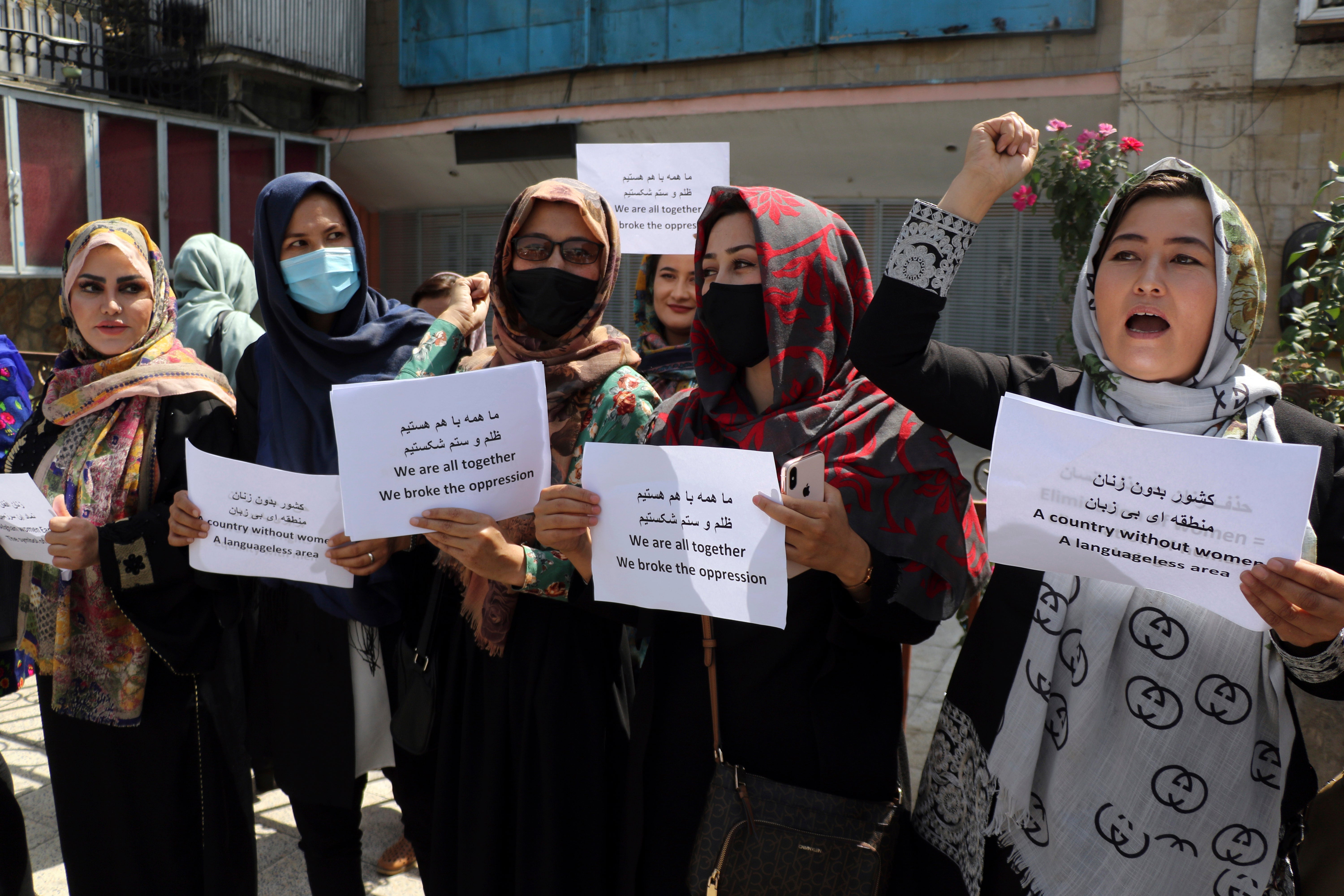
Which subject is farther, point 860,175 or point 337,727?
point 860,175

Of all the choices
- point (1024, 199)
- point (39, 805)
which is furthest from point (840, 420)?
point (39, 805)

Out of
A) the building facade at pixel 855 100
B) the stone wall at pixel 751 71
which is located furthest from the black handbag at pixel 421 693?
the stone wall at pixel 751 71

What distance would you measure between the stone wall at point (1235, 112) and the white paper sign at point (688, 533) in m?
7.51

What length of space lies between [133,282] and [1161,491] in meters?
2.48

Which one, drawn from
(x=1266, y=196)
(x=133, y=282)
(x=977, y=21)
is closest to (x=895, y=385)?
(x=133, y=282)

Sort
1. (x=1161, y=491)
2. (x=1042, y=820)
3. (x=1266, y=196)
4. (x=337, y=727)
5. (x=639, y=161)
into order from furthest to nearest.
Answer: (x=1266, y=196), (x=639, y=161), (x=337, y=727), (x=1042, y=820), (x=1161, y=491)

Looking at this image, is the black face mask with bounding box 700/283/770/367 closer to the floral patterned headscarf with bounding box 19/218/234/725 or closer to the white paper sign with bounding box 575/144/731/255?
the white paper sign with bounding box 575/144/731/255

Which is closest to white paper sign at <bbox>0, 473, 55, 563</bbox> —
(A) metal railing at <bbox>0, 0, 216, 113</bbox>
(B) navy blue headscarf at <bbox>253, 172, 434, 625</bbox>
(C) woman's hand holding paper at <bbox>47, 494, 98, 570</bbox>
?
(C) woman's hand holding paper at <bbox>47, 494, 98, 570</bbox>

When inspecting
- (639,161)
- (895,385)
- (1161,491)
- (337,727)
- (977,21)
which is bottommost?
(337,727)

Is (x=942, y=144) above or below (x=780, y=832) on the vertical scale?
above

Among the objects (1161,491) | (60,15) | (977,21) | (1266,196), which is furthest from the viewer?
(60,15)

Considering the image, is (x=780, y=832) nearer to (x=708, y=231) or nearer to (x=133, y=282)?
(x=708, y=231)

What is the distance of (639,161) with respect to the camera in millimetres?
3117

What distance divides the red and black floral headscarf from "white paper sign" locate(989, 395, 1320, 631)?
0.74 ft
